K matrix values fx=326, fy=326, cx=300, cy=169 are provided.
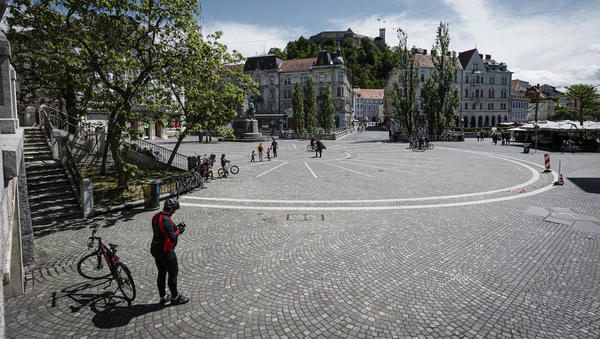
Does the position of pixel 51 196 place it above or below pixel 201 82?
below

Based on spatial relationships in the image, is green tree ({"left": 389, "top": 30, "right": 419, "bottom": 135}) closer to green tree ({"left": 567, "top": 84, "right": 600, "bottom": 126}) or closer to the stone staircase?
green tree ({"left": 567, "top": 84, "right": 600, "bottom": 126})

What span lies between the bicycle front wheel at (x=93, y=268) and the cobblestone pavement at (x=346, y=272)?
207 mm

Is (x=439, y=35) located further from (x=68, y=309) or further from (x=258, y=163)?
(x=68, y=309)

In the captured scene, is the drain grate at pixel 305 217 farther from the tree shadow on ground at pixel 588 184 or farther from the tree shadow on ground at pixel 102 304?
the tree shadow on ground at pixel 588 184

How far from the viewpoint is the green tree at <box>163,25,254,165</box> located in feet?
46.2

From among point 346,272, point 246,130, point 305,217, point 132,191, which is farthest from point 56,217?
point 246,130

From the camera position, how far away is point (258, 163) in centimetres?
2461

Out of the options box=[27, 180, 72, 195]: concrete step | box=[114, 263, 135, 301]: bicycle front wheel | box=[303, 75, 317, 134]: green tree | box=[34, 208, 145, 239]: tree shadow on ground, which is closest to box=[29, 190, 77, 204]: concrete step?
box=[27, 180, 72, 195]: concrete step

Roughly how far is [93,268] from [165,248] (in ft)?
9.59

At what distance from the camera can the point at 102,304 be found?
5930mm

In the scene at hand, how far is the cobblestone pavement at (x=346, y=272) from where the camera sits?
5340mm

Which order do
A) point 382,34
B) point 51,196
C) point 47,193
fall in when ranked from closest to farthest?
point 51,196, point 47,193, point 382,34

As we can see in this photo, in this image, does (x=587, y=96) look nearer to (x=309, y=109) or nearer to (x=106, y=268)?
(x=309, y=109)

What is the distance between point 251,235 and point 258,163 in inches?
612
